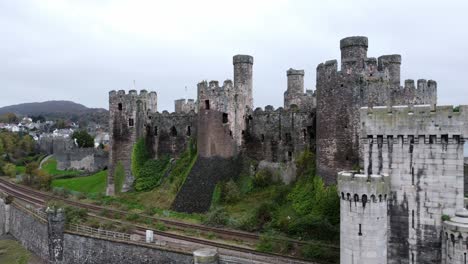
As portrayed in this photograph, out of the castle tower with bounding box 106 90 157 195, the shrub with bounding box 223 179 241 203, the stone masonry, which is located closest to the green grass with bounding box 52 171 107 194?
the castle tower with bounding box 106 90 157 195

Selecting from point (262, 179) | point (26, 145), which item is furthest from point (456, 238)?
point (26, 145)

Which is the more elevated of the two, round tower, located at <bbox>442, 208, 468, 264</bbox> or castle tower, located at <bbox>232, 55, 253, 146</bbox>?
castle tower, located at <bbox>232, 55, 253, 146</bbox>

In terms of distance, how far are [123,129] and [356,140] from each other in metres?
24.3

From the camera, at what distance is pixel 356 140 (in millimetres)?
26672

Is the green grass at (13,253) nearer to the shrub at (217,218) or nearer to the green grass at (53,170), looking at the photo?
the shrub at (217,218)

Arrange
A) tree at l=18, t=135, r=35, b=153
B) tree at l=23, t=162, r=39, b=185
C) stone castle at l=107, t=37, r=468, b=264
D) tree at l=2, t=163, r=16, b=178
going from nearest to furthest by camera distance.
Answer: stone castle at l=107, t=37, r=468, b=264, tree at l=23, t=162, r=39, b=185, tree at l=2, t=163, r=16, b=178, tree at l=18, t=135, r=35, b=153

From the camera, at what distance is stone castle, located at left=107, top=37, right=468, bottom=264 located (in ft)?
48.7

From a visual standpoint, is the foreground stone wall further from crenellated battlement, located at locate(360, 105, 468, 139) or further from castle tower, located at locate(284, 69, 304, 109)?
castle tower, located at locate(284, 69, 304, 109)

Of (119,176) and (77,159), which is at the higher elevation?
(119,176)

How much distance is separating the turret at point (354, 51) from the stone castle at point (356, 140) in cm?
6

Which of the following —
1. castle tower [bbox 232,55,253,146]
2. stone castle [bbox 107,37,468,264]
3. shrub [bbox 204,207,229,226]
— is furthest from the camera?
castle tower [bbox 232,55,253,146]

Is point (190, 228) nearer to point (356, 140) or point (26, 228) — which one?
point (356, 140)

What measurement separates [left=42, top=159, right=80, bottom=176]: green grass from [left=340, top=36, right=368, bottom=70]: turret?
4787 cm

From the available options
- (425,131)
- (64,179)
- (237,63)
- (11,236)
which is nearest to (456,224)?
(425,131)
